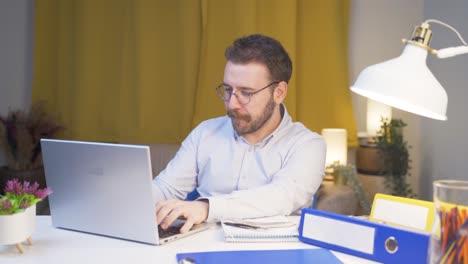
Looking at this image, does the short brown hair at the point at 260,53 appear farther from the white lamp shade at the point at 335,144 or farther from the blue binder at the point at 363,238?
the white lamp shade at the point at 335,144

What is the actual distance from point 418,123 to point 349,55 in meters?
0.72

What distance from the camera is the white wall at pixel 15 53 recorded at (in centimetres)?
383

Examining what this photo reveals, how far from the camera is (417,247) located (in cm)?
108

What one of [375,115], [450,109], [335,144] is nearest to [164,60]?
[335,144]

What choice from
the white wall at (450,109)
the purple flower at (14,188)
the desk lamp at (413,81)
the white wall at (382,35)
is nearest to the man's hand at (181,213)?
the purple flower at (14,188)

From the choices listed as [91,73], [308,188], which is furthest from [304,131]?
[91,73]

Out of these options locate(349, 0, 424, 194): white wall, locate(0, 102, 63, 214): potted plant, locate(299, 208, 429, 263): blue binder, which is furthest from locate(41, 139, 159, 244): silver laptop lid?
locate(349, 0, 424, 194): white wall

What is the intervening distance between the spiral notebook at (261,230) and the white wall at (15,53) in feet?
10.2

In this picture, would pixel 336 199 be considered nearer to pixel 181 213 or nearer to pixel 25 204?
pixel 181 213

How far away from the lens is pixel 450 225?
0.84m

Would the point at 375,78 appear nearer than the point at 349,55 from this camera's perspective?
Yes

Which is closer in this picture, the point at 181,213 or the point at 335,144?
the point at 181,213

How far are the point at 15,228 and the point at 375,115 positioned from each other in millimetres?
2708

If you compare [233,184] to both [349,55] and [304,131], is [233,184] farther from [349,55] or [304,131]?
[349,55]
